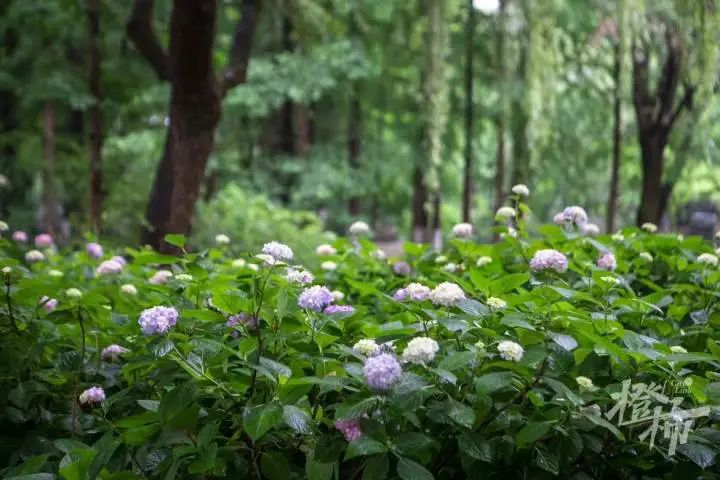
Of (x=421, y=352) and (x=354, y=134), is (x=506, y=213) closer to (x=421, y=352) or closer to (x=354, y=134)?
(x=421, y=352)

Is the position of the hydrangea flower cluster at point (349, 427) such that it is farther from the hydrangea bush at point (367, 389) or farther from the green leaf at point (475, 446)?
the green leaf at point (475, 446)

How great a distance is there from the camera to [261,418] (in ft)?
4.01

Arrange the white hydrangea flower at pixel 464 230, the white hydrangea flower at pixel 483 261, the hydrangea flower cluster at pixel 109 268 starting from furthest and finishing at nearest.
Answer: the white hydrangea flower at pixel 464 230
the hydrangea flower cluster at pixel 109 268
the white hydrangea flower at pixel 483 261

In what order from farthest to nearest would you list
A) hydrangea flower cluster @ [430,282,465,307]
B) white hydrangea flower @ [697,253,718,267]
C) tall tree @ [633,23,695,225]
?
tall tree @ [633,23,695,225] → white hydrangea flower @ [697,253,718,267] → hydrangea flower cluster @ [430,282,465,307]

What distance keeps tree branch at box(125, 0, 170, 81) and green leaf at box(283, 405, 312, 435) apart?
16.1 ft

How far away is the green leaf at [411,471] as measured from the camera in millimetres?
1173

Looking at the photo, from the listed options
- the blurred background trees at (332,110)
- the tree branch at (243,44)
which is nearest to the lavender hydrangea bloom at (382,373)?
the blurred background trees at (332,110)

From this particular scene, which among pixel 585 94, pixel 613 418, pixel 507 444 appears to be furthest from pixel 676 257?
pixel 585 94

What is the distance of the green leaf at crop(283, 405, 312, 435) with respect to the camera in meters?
1.23

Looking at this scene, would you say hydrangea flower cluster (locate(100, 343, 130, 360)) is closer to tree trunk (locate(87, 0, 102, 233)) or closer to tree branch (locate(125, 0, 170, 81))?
tree branch (locate(125, 0, 170, 81))

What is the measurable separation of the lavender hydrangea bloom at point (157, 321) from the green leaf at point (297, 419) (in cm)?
30

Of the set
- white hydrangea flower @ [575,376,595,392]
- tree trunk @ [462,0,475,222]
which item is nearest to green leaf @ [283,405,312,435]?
white hydrangea flower @ [575,376,595,392]

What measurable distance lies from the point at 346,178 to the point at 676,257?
35.6ft

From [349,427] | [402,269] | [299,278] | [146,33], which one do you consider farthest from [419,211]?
[349,427]
